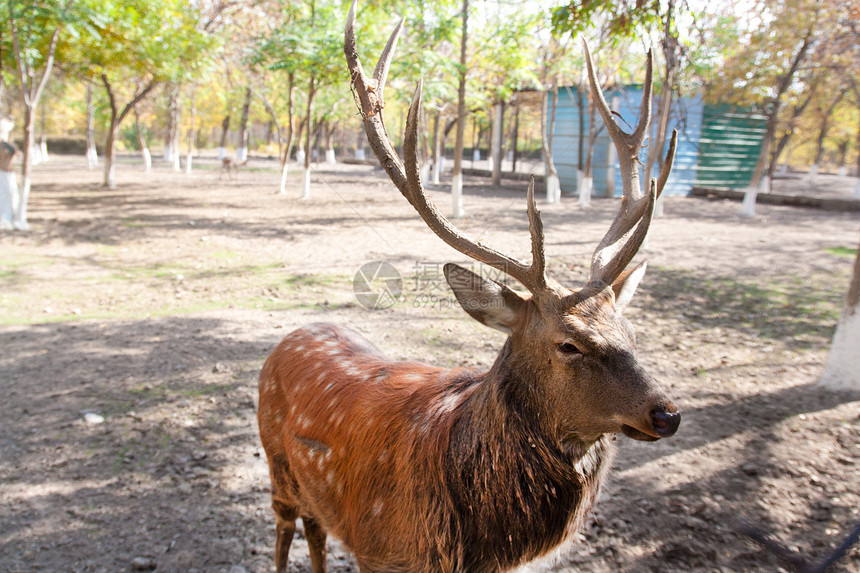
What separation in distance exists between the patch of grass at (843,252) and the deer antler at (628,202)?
10495 mm

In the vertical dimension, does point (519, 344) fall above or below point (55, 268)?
above

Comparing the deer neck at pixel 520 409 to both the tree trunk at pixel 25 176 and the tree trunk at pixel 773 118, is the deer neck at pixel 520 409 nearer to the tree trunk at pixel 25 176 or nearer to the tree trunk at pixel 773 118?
the tree trunk at pixel 25 176

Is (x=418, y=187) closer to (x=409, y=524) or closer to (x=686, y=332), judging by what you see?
(x=409, y=524)

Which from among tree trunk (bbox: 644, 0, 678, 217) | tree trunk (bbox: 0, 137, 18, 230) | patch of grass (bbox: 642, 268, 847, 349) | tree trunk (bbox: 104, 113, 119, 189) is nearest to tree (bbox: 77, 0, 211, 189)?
tree trunk (bbox: 104, 113, 119, 189)

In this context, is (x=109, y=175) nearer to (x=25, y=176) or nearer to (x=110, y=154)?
(x=110, y=154)

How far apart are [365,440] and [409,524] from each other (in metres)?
0.46

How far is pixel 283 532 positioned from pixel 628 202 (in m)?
2.46

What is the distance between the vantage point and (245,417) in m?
4.63

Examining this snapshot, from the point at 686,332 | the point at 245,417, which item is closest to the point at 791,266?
the point at 686,332

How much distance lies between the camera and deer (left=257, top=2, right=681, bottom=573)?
197 centimetres

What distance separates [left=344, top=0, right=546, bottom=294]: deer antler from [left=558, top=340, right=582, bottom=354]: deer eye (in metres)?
0.26

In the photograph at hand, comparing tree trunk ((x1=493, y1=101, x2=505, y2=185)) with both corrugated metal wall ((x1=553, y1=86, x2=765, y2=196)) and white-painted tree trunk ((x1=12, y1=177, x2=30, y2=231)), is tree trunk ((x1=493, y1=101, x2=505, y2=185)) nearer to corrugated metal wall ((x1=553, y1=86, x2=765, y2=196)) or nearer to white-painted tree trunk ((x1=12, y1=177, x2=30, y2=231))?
corrugated metal wall ((x1=553, y1=86, x2=765, y2=196))

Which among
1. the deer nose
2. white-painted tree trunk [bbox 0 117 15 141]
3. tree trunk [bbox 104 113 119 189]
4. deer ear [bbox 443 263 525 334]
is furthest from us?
tree trunk [bbox 104 113 119 189]

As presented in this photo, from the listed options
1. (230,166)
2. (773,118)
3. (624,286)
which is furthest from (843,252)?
(230,166)
